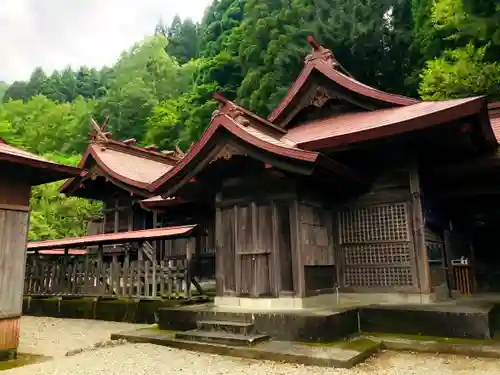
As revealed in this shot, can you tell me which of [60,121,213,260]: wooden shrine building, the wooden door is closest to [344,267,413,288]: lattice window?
the wooden door

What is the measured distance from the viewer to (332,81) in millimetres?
10609

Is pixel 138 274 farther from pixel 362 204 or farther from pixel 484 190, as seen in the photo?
pixel 484 190

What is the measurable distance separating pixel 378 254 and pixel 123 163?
12756 mm

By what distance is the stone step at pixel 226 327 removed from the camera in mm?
7629

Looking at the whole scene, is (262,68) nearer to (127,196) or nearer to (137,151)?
(137,151)

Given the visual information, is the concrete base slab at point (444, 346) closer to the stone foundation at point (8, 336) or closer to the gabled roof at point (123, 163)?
the stone foundation at point (8, 336)

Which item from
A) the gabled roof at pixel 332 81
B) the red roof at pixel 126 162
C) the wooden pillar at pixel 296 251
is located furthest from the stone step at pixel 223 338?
the red roof at pixel 126 162

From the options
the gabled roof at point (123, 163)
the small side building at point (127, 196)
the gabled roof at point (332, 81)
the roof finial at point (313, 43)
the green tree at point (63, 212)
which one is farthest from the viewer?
the green tree at point (63, 212)

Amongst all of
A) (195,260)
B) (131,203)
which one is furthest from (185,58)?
(195,260)

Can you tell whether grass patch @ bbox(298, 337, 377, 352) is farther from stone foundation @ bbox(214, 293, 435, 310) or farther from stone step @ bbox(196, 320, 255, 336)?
stone foundation @ bbox(214, 293, 435, 310)

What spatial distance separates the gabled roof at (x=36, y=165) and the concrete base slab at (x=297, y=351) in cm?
344

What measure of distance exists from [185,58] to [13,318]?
187 ft

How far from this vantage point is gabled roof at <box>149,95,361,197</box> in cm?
789

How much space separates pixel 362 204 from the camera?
9.52 m
